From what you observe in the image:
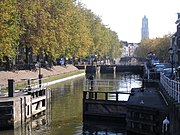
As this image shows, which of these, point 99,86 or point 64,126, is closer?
point 64,126

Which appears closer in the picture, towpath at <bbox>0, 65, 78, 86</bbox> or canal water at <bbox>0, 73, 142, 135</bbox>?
canal water at <bbox>0, 73, 142, 135</bbox>

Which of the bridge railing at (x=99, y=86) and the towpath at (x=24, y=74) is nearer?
the bridge railing at (x=99, y=86)

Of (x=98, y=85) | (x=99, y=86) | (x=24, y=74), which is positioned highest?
(x=24, y=74)

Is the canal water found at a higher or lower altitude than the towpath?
→ lower

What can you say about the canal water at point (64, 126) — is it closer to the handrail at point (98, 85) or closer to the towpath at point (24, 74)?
the handrail at point (98, 85)

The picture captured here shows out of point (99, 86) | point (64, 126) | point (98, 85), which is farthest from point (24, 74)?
point (64, 126)

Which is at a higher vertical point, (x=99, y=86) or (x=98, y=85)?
(x=98, y=85)

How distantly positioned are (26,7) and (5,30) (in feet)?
49.4

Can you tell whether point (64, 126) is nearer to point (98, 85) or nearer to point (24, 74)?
point (98, 85)

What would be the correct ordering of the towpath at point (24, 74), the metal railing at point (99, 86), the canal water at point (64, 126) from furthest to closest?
the towpath at point (24, 74), the metal railing at point (99, 86), the canal water at point (64, 126)

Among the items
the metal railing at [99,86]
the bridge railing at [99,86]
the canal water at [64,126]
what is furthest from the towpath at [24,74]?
the canal water at [64,126]

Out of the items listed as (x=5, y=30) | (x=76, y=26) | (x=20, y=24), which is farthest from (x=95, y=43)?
(x=5, y=30)

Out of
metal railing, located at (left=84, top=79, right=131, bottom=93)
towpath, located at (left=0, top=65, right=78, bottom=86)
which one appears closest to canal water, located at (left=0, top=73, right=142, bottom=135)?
metal railing, located at (left=84, top=79, right=131, bottom=93)

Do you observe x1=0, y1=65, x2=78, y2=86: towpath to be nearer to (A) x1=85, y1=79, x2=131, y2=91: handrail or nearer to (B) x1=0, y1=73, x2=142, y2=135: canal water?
(A) x1=85, y1=79, x2=131, y2=91: handrail
